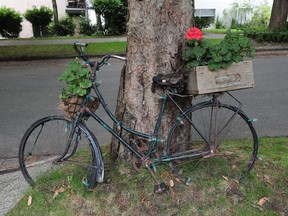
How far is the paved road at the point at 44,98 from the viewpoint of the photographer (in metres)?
4.48

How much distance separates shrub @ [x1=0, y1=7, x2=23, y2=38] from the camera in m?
17.4

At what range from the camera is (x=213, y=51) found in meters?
2.74

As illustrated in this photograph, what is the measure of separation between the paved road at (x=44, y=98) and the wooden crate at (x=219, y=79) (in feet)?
6.56

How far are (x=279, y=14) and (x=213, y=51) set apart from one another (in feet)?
39.9

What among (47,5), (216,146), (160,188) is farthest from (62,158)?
(47,5)

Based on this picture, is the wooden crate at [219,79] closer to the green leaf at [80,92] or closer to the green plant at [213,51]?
the green plant at [213,51]

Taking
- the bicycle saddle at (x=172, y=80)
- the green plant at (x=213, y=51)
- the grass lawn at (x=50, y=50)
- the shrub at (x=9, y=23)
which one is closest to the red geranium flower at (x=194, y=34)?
the green plant at (x=213, y=51)

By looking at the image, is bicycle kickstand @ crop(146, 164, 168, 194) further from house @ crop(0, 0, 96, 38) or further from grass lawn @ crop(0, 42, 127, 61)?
house @ crop(0, 0, 96, 38)

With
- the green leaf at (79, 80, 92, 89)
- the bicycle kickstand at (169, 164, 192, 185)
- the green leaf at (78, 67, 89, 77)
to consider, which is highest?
the green leaf at (78, 67, 89, 77)

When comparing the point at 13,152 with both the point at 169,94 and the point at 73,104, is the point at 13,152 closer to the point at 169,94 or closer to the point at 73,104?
the point at 73,104

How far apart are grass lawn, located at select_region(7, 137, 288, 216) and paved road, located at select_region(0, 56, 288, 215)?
1.54ft

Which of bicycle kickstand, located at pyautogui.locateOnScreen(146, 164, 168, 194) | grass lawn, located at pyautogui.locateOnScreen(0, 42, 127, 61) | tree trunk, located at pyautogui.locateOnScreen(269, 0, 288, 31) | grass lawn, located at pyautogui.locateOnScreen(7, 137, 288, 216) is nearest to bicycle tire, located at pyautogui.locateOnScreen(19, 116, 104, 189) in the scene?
grass lawn, located at pyautogui.locateOnScreen(7, 137, 288, 216)

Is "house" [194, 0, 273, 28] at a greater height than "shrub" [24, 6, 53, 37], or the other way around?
"house" [194, 0, 273, 28]

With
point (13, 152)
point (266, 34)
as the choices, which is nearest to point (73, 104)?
point (13, 152)
